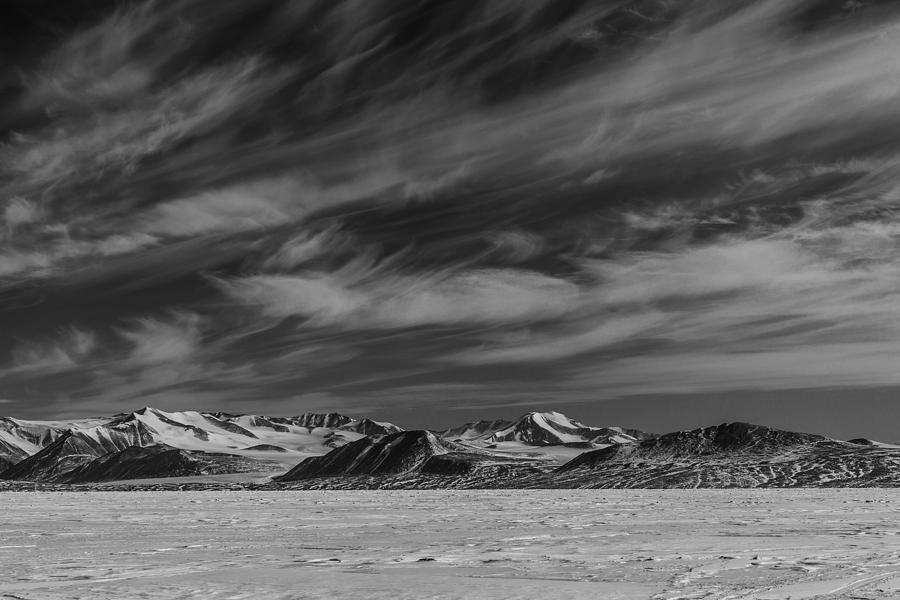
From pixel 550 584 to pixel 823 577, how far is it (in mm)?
7112

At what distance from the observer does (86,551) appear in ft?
104

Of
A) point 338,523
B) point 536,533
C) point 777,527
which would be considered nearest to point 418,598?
point 536,533

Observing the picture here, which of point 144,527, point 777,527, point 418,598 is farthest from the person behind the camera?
point 144,527

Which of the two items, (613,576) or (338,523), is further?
(338,523)

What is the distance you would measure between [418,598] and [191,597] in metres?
5.16

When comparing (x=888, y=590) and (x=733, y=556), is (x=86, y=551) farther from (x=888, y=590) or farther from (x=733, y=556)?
(x=888, y=590)

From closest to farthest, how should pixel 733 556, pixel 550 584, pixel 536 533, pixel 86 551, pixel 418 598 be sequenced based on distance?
pixel 418 598 < pixel 550 584 < pixel 733 556 < pixel 86 551 < pixel 536 533

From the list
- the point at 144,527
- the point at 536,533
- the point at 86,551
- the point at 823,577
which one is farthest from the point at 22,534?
the point at 823,577

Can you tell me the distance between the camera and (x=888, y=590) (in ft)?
60.8

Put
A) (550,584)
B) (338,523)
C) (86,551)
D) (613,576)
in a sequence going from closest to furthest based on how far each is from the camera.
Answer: (550,584) < (613,576) < (86,551) < (338,523)

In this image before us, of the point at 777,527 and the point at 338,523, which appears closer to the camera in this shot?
the point at 777,527

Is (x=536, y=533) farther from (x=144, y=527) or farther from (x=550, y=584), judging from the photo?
(x=144, y=527)

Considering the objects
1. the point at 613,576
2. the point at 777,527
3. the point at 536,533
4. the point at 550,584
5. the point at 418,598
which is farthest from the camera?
the point at 777,527

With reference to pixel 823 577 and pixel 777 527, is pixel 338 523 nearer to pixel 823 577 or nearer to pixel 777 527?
pixel 777 527
